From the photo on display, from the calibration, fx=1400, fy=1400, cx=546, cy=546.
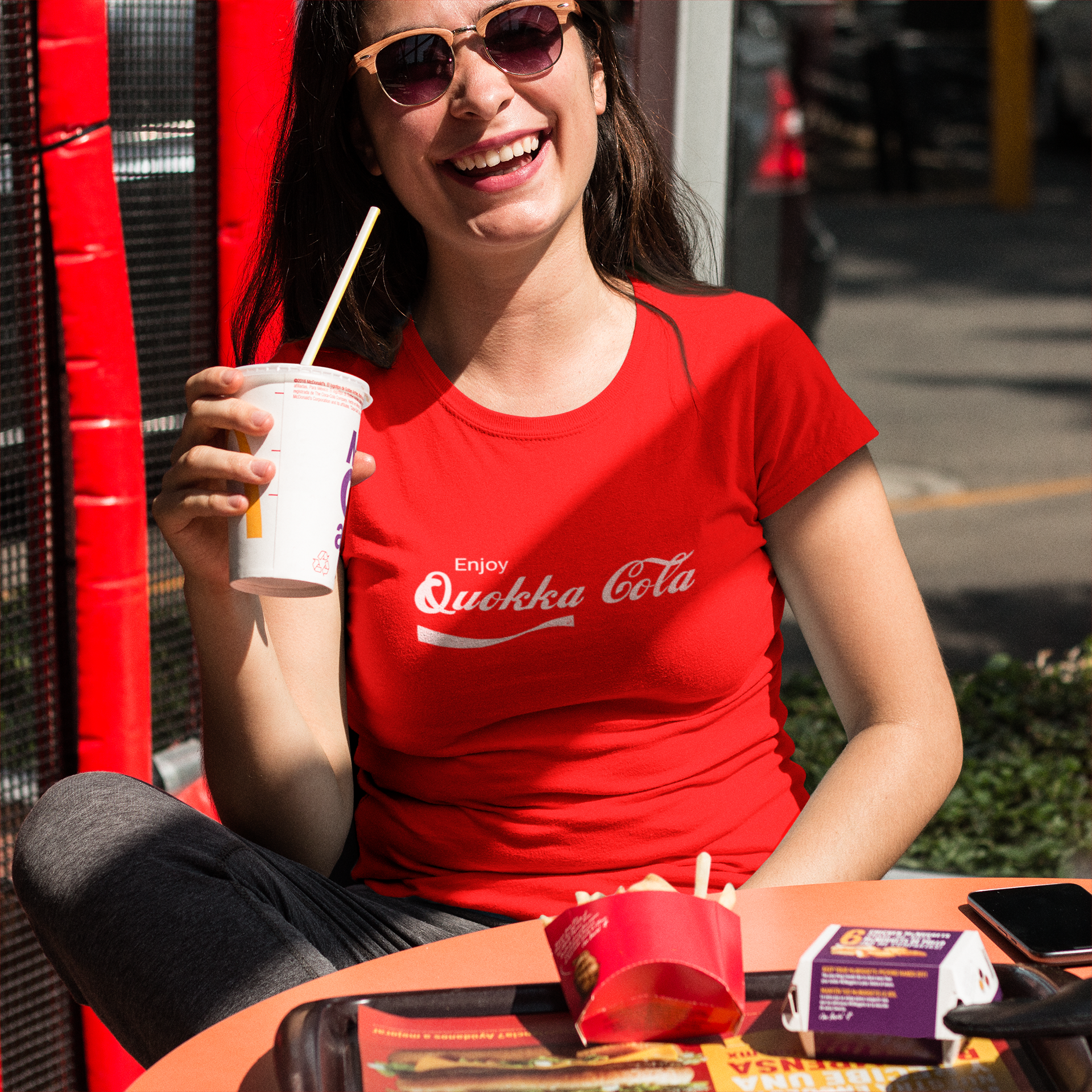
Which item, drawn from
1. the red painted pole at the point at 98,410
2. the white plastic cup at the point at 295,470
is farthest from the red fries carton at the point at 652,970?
the red painted pole at the point at 98,410

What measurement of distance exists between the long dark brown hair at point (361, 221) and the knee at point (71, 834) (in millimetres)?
678

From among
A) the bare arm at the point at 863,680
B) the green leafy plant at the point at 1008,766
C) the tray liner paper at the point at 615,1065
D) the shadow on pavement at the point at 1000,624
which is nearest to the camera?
the tray liner paper at the point at 615,1065

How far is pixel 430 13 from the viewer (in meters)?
1.76

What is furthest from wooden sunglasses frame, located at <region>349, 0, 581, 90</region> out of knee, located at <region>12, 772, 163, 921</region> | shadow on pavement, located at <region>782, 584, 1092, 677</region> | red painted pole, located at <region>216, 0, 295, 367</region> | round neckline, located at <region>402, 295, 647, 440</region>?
shadow on pavement, located at <region>782, 584, 1092, 677</region>

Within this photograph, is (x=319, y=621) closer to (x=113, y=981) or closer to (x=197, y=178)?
(x=113, y=981)

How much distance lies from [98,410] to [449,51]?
2.90 ft

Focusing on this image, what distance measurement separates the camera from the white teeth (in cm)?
178

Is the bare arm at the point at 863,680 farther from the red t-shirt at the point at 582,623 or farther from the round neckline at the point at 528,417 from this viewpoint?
the round neckline at the point at 528,417

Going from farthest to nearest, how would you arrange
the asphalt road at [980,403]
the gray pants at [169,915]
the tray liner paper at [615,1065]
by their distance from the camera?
the asphalt road at [980,403]
the gray pants at [169,915]
the tray liner paper at [615,1065]

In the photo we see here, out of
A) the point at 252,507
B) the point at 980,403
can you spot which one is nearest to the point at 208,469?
the point at 252,507

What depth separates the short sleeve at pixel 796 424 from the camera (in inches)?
71.6

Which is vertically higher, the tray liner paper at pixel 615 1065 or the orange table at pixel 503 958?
the tray liner paper at pixel 615 1065

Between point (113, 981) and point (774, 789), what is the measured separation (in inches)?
34.2

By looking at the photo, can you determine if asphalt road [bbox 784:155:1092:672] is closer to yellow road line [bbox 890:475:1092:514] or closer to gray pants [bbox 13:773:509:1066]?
yellow road line [bbox 890:475:1092:514]
